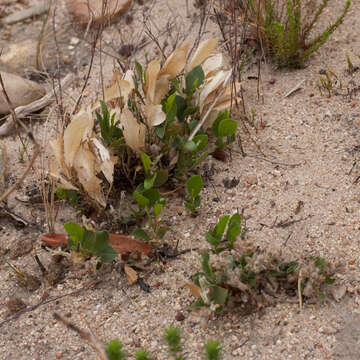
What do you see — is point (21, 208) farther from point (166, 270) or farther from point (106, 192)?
point (166, 270)

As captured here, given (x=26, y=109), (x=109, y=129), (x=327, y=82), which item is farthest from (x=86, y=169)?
(x=327, y=82)

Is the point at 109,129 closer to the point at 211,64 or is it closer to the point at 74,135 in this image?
the point at 74,135

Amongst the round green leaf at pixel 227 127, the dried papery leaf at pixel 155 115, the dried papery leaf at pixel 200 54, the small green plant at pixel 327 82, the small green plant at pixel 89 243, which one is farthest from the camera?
the small green plant at pixel 327 82

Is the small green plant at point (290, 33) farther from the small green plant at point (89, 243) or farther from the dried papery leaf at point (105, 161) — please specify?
the small green plant at point (89, 243)

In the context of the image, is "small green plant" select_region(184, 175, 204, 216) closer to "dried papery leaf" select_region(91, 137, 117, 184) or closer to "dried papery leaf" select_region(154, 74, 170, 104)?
"dried papery leaf" select_region(91, 137, 117, 184)

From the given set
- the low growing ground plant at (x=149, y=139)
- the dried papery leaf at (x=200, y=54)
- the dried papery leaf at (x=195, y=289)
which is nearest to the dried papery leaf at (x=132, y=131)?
the low growing ground plant at (x=149, y=139)

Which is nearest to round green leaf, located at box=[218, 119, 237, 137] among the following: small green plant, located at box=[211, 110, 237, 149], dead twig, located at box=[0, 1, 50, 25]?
small green plant, located at box=[211, 110, 237, 149]

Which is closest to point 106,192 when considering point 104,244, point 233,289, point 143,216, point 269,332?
point 143,216

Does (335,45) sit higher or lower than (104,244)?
higher
